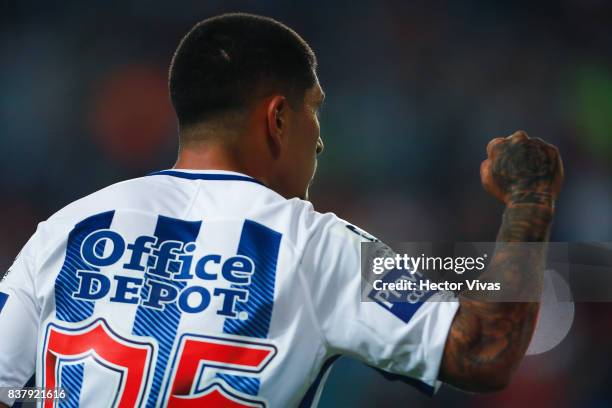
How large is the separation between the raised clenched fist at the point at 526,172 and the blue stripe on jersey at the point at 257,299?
1.55 feet

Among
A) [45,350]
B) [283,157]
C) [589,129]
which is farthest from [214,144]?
[589,129]

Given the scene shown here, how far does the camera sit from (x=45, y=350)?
1.62 meters

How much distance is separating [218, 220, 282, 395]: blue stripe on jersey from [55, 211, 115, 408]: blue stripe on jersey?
312 mm

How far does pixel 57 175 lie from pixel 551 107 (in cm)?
394

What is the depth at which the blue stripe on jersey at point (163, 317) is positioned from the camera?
58.8 inches

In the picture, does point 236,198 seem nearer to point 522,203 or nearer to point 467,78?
point 522,203

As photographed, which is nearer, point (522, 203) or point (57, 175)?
point (522, 203)

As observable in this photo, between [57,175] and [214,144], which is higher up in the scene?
[57,175]

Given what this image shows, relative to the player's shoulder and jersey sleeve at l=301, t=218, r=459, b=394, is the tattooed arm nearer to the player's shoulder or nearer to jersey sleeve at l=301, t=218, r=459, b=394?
jersey sleeve at l=301, t=218, r=459, b=394

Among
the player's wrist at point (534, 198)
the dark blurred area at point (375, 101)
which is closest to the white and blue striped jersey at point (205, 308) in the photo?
the player's wrist at point (534, 198)

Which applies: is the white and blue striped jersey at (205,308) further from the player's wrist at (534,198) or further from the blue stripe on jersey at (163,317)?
the player's wrist at (534,198)

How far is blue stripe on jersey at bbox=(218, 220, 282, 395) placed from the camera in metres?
1.48

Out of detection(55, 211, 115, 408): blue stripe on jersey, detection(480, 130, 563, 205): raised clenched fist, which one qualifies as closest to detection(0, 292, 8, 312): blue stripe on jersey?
detection(55, 211, 115, 408): blue stripe on jersey

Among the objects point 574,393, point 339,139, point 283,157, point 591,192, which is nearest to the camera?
point 283,157
